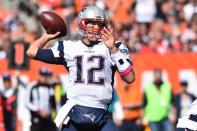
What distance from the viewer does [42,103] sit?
1241cm

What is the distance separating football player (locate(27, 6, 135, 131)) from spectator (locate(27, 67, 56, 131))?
5.17 metres

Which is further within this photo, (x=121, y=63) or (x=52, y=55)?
(x=52, y=55)

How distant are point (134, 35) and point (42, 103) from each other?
4019 millimetres

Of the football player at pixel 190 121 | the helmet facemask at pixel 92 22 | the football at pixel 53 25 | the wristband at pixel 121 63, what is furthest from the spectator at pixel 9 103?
the football player at pixel 190 121

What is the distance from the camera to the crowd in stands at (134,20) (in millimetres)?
15852

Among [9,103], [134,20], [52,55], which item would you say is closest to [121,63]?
[52,55]

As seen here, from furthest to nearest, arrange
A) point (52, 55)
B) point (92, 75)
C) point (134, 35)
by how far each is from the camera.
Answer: point (134, 35), point (52, 55), point (92, 75)

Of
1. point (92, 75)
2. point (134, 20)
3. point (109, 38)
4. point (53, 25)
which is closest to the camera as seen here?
point (109, 38)

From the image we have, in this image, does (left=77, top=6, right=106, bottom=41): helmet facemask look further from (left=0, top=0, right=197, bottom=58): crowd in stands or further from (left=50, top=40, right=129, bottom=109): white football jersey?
(left=0, top=0, right=197, bottom=58): crowd in stands

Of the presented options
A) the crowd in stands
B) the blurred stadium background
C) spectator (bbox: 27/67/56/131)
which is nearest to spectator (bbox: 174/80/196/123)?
the blurred stadium background

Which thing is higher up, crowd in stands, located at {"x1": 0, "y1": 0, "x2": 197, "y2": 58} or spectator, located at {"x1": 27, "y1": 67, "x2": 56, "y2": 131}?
crowd in stands, located at {"x1": 0, "y1": 0, "x2": 197, "y2": 58}

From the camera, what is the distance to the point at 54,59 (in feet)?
23.3

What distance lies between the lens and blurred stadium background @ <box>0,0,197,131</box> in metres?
13.9

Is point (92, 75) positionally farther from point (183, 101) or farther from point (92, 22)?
point (183, 101)
